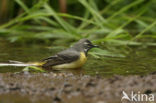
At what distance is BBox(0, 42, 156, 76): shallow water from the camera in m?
7.73

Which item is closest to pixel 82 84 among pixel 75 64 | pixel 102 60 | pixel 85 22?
pixel 75 64

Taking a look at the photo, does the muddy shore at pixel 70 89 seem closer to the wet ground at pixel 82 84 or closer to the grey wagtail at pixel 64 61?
the wet ground at pixel 82 84

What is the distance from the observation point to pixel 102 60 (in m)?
8.87

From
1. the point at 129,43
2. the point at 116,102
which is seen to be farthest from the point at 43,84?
the point at 129,43

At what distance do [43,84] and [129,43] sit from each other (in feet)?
15.0

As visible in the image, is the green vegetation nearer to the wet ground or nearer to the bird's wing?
the bird's wing

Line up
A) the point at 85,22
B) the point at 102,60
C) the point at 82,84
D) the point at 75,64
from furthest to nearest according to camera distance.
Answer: the point at 85,22, the point at 102,60, the point at 75,64, the point at 82,84

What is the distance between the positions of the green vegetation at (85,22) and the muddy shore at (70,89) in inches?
116

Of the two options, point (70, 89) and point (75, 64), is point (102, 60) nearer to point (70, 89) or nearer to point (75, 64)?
point (75, 64)

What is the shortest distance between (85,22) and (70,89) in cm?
589

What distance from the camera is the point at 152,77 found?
640cm

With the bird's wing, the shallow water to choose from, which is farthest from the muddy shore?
the bird's wing

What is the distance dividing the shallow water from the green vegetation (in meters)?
0.42

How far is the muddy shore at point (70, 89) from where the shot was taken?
5.39 meters
